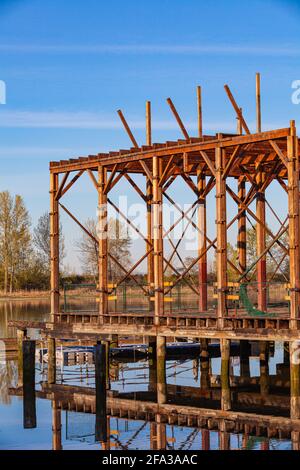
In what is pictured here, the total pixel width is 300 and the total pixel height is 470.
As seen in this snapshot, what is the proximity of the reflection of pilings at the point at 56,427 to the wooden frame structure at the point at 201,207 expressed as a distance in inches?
181

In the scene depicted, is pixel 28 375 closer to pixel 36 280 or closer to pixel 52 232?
pixel 52 232

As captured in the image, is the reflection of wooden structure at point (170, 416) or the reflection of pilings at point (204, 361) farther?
the reflection of pilings at point (204, 361)

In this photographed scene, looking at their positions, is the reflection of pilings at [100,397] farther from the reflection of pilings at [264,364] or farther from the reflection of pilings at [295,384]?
the reflection of pilings at [264,364]

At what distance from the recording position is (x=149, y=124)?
4656 centimetres

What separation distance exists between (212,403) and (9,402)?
25.7ft

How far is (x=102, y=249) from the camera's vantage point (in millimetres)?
44312

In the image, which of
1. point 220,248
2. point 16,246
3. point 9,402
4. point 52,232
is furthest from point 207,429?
point 16,246

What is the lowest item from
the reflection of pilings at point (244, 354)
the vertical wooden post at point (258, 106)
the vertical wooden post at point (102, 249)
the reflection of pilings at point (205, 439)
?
the reflection of pilings at point (205, 439)

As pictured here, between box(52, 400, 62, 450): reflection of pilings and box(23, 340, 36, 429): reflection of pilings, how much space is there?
2.40ft

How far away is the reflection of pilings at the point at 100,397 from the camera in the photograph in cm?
3391

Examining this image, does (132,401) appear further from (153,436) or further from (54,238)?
(54,238)

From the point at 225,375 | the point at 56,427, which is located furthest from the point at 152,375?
the point at 56,427

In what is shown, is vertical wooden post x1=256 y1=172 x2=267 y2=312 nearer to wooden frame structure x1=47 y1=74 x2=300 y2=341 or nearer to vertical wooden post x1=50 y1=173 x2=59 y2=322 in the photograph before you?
wooden frame structure x1=47 y1=74 x2=300 y2=341

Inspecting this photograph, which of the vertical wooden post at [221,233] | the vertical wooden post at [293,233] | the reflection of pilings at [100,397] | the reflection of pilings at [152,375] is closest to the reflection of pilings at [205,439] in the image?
the reflection of pilings at [100,397]
